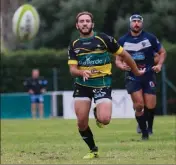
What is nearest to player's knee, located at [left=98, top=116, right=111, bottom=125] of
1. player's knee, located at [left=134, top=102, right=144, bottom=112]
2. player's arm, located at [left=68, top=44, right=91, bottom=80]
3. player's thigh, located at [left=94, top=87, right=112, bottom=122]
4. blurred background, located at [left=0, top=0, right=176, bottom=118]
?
player's thigh, located at [left=94, top=87, right=112, bottom=122]

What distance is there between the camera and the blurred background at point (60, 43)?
31.9 meters

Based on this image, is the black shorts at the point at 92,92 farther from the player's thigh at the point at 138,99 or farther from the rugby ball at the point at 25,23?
the rugby ball at the point at 25,23

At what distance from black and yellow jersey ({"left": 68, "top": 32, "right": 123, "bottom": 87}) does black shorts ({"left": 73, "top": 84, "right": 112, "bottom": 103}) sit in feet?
0.19

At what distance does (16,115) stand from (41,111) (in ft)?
6.54

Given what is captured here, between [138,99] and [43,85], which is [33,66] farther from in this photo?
[138,99]

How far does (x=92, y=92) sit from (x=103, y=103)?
0.25m

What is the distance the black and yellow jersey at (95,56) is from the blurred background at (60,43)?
2003 centimetres

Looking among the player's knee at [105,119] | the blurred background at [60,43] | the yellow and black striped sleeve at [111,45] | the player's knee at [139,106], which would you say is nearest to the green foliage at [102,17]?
the blurred background at [60,43]

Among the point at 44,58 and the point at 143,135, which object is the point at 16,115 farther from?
the point at 143,135

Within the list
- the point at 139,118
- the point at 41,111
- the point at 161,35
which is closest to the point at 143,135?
the point at 139,118

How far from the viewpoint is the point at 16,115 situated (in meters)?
31.6

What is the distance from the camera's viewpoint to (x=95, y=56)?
33.6 ft

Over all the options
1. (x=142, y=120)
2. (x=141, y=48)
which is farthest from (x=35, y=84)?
(x=142, y=120)

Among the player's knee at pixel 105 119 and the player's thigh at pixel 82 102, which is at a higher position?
the player's thigh at pixel 82 102
